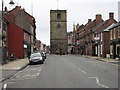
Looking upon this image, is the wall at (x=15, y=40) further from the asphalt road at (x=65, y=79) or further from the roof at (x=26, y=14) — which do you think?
the asphalt road at (x=65, y=79)

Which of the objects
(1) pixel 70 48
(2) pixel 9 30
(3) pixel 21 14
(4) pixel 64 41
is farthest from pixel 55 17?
(2) pixel 9 30

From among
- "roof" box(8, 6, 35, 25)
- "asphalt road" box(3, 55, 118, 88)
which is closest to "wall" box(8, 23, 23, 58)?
"roof" box(8, 6, 35, 25)

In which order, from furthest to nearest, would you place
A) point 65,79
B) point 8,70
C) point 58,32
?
point 58,32, point 8,70, point 65,79

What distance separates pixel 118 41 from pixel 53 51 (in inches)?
2414

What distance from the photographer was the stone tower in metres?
101

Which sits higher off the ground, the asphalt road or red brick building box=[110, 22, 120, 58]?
red brick building box=[110, 22, 120, 58]

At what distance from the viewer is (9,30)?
46.1m

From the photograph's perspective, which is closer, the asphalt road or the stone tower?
the asphalt road

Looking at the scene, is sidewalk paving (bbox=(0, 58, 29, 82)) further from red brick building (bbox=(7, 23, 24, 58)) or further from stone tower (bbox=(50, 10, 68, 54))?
stone tower (bbox=(50, 10, 68, 54))

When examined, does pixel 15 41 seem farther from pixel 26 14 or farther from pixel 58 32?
pixel 58 32

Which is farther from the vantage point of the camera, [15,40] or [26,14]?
[26,14]

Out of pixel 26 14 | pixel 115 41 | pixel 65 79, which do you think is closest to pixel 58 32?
pixel 26 14

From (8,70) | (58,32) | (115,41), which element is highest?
(58,32)

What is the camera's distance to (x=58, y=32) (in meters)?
101
